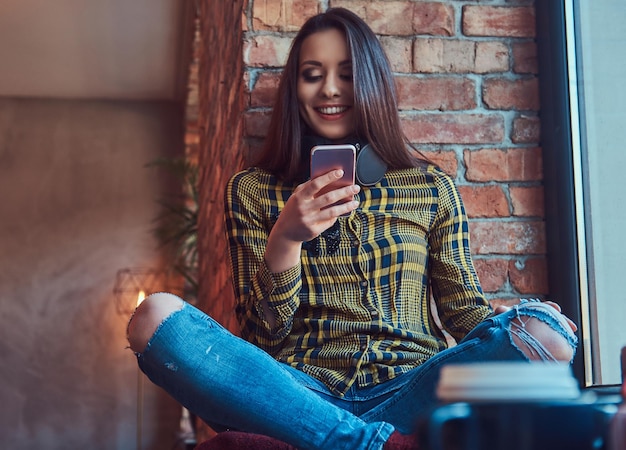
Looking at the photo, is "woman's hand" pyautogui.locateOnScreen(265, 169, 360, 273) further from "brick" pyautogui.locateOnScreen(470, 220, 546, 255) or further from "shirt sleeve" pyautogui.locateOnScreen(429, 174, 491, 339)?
"brick" pyautogui.locateOnScreen(470, 220, 546, 255)

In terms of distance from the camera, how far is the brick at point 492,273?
6.64 feet

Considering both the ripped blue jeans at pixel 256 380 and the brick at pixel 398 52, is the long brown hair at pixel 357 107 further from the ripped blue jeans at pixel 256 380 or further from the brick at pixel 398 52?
the ripped blue jeans at pixel 256 380

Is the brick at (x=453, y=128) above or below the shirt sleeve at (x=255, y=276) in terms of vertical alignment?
above

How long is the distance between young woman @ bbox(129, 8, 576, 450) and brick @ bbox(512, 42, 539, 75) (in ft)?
1.53

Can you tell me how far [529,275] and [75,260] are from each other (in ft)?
14.4

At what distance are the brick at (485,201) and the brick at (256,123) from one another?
488 mm

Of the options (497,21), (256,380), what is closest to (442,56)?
(497,21)

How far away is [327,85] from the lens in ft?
5.80

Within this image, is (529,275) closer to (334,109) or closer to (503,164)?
(503,164)

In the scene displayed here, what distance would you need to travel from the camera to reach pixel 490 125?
6.84 ft

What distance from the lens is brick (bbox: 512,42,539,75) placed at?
6.98 feet

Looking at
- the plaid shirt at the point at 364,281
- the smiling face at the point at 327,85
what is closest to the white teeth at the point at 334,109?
the smiling face at the point at 327,85

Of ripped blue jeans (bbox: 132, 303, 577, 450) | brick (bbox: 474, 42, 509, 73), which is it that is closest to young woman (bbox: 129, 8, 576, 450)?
ripped blue jeans (bbox: 132, 303, 577, 450)

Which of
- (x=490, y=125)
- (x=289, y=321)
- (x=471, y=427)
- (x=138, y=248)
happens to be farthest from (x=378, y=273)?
(x=138, y=248)
